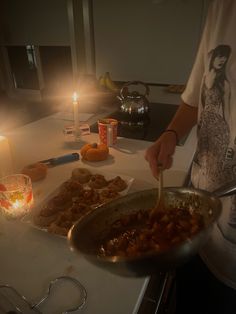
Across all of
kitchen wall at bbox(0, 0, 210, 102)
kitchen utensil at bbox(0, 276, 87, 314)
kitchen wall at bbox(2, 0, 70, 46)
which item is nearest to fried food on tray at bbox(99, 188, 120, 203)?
kitchen utensil at bbox(0, 276, 87, 314)

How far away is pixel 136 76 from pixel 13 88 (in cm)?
116

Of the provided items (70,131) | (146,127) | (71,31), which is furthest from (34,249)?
(71,31)

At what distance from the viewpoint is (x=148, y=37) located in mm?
2049

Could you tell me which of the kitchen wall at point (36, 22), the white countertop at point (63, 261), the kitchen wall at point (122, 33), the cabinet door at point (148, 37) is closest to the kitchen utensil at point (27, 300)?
the white countertop at point (63, 261)

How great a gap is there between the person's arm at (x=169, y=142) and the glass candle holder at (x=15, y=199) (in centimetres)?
32

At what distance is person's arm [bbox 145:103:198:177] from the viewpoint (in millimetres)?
676

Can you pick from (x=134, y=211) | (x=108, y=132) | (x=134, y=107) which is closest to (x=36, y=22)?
(x=134, y=107)

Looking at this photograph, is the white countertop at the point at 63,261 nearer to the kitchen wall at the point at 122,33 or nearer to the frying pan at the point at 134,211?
the frying pan at the point at 134,211

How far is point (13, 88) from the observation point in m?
2.48

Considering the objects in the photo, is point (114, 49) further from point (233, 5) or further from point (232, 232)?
point (232, 232)

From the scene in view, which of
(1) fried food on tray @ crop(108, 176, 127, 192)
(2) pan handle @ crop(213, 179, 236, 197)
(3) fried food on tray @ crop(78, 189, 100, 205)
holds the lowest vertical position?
(1) fried food on tray @ crop(108, 176, 127, 192)

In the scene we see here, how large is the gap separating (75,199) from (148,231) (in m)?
0.26

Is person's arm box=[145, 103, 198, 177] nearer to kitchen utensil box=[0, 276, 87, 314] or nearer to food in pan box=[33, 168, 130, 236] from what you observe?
food in pan box=[33, 168, 130, 236]

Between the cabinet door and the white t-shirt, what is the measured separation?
4.59 ft
